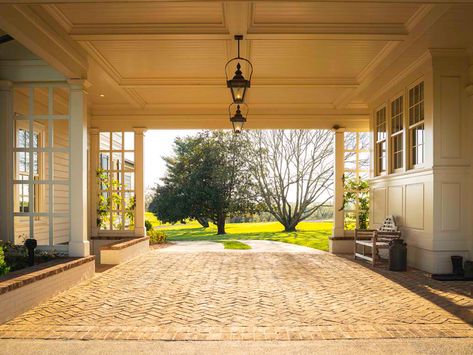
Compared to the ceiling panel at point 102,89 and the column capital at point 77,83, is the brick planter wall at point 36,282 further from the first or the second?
the ceiling panel at point 102,89

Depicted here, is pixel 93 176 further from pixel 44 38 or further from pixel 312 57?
pixel 312 57

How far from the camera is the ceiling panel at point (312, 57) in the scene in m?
7.45

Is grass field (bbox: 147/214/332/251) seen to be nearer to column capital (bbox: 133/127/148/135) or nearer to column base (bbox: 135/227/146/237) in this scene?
column base (bbox: 135/227/146/237)

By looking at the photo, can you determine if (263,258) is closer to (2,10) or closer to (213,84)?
(213,84)

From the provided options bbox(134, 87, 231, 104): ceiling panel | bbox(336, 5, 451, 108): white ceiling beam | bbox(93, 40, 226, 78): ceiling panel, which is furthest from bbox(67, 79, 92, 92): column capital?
bbox(336, 5, 451, 108): white ceiling beam

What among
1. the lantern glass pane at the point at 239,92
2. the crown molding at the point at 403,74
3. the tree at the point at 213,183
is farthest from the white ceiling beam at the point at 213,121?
the tree at the point at 213,183

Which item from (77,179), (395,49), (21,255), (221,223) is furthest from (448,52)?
(221,223)

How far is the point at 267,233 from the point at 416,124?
13.5 meters

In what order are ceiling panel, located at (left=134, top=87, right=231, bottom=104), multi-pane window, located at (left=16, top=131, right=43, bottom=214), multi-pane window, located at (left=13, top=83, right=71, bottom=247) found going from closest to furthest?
multi-pane window, located at (left=13, top=83, right=71, bottom=247) → multi-pane window, located at (left=16, top=131, right=43, bottom=214) → ceiling panel, located at (left=134, top=87, right=231, bottom=104)

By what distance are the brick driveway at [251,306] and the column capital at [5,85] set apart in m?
3.70

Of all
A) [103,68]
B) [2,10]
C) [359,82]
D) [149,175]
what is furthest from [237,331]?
[149,175]

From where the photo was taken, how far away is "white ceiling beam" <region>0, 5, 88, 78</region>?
553 cm

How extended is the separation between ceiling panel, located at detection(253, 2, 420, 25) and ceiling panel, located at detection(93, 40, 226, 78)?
1.26 metres

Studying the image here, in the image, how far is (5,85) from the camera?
7773 millimetres
